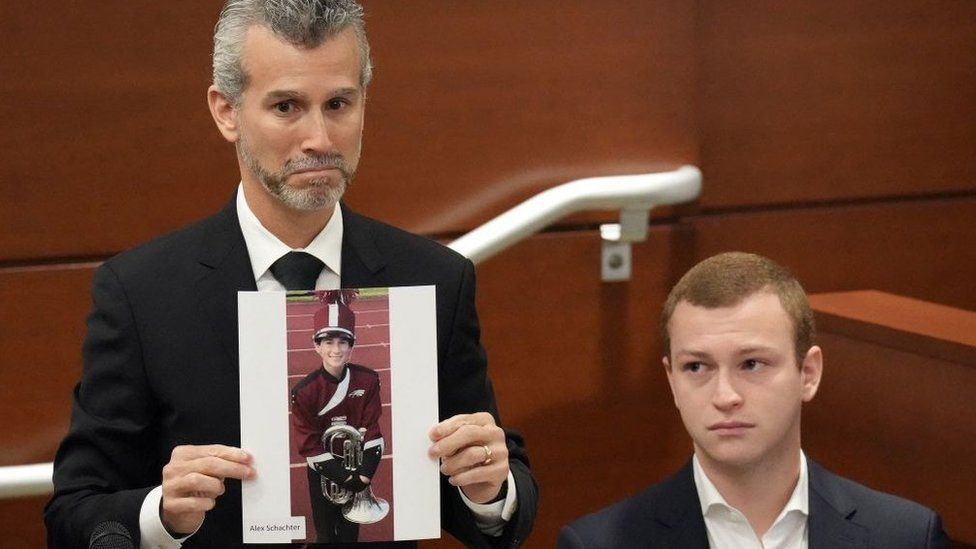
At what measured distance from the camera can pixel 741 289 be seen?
2129 mm

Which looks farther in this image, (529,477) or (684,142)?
(684,142)

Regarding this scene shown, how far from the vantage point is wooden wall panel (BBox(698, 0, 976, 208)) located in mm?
3025

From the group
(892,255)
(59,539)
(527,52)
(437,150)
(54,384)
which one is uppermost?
(527,52)

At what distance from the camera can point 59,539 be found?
5.95 feet

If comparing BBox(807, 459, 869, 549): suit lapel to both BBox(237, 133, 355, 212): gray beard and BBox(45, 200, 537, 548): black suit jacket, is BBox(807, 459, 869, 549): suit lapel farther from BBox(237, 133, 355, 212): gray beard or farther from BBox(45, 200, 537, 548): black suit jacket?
BBox(237, 133, 355, 212): gray beard

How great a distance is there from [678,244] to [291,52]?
4.55 ft

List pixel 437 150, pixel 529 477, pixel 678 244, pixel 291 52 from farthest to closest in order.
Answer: pixel 678 244, pixel 437 150, pixel 529 477, pixel 291 52

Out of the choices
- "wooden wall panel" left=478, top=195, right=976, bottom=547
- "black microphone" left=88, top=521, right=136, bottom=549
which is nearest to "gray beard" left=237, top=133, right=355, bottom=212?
"black microphone" left=88, top=521, right=136, bottom=549

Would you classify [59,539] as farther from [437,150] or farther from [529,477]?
[437,150]

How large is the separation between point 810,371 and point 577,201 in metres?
0.74

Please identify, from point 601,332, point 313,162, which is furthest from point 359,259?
point 601,332

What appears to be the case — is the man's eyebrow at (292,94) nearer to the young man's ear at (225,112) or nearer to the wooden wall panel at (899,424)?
the young man's ear at (225,112)

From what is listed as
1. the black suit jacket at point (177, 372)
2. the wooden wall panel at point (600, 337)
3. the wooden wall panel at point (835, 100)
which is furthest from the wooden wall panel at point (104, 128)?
the wooden wall panel at point (835, 100)

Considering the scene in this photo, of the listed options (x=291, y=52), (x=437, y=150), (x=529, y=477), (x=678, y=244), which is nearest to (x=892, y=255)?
(x=678, y=244)
